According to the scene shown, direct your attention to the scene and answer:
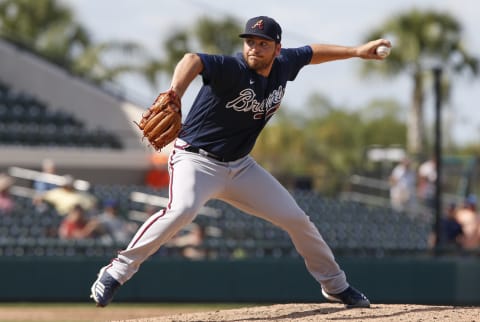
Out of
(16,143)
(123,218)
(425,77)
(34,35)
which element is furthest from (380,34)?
(123,218)

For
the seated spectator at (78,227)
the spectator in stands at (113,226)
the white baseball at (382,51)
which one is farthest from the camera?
the spectator in stands at (113,226)

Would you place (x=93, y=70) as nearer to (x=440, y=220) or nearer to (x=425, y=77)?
(x=425, y=77)

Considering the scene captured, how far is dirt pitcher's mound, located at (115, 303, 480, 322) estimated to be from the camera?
6.09 m

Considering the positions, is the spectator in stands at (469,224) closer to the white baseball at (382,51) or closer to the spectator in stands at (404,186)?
the spectator in stands at (404,186)

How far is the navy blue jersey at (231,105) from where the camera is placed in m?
5.69

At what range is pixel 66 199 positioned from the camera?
13.6 metres

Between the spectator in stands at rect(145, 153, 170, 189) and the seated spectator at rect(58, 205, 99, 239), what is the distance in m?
5.41

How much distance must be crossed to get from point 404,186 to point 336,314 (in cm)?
993

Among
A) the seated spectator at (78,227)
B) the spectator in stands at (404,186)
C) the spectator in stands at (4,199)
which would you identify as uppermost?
the spectator in stands at (404,186)

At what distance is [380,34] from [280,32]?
21.4m

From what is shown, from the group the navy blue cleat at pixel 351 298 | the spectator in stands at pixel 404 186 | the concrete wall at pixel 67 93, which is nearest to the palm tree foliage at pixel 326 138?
the spectator in stands at pixel 404 186

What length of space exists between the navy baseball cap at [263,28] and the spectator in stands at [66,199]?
7956 millimetres

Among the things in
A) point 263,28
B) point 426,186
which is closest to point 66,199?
point 426,186

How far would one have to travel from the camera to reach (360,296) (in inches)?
259
